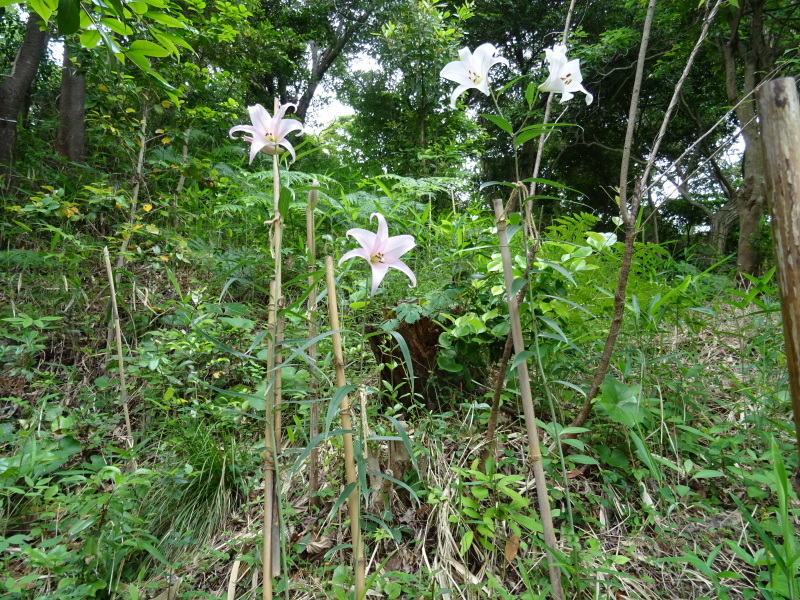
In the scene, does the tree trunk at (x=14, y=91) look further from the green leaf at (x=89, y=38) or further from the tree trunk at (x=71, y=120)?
the green leaf at (x=89, y=38)

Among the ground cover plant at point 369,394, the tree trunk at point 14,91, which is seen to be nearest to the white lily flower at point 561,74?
the ground cover plant at point 369,394

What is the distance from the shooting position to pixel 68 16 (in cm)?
82

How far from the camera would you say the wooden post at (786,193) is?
2.01 feet

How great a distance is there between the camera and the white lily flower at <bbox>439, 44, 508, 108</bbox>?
3.31 feet

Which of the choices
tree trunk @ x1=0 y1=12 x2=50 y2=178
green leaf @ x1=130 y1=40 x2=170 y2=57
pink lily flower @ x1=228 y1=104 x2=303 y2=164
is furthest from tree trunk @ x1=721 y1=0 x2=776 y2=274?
tree trunk @ x1=0 y1=12 x2=50 y2=178

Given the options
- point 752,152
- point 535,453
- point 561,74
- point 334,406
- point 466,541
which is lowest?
point 466,541

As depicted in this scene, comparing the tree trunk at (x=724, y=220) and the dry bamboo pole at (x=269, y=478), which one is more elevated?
the tree trunk at (x=724, y=220)

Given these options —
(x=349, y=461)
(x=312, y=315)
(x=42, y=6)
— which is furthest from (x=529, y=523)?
(x=42, y=6)

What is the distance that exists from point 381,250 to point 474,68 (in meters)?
0.53

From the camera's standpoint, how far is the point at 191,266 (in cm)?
286

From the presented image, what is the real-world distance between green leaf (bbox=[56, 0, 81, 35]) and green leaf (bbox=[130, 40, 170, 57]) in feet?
0.92

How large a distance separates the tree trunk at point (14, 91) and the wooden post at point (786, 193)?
12.8 feet

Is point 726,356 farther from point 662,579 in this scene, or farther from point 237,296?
point 237,296

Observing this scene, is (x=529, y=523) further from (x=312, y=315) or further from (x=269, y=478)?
(x=312, y=315)
